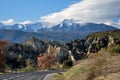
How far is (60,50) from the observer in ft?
623

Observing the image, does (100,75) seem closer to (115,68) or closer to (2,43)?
(115,68)

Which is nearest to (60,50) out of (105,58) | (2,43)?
(2,43)

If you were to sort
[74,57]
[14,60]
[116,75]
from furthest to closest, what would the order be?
[74,57] → [14,60] → [116,75]

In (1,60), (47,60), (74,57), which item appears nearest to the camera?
(1,60)

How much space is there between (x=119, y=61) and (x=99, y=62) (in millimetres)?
1259

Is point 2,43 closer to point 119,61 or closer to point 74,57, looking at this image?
point 119,61

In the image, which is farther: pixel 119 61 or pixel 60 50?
pixel 60 50

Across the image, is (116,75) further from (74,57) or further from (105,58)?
(74,57)

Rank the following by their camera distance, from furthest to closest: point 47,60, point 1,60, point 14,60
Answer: point 14,60 → point 47,60 → point 1,60

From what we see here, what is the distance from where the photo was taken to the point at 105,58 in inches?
1016

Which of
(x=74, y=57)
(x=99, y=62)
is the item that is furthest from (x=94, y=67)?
(x=74, y=57)

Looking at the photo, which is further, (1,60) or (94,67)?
(1,60)

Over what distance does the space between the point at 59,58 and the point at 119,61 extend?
155 meters

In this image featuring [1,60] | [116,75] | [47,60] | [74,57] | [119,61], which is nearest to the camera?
[116,75]
